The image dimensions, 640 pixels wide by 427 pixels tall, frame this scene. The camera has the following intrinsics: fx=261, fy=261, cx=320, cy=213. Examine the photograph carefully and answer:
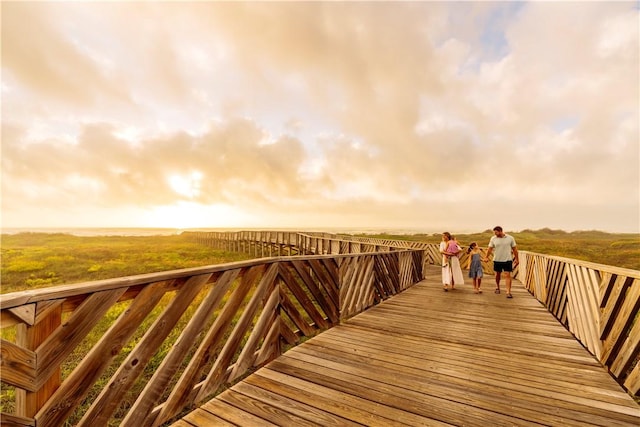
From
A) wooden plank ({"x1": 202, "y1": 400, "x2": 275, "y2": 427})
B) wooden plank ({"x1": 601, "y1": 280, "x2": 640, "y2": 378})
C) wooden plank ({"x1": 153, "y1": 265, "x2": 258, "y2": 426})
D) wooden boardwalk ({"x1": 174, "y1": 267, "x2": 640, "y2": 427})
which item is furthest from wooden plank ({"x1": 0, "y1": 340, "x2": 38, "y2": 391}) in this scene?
wooden plank ({"x1": 601, "y1": 280, "x2": 640, "y2": 378})

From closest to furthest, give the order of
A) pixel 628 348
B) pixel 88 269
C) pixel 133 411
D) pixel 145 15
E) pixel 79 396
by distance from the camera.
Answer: pixel 79 396
pixel 133 411
pixel 628 348
pixel 145 15
pixel 88 269

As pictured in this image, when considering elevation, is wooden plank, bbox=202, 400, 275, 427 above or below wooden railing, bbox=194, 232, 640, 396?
below

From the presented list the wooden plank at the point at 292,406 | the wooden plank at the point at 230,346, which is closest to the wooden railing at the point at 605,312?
the wooden plank at the point at 292,406

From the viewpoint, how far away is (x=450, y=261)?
8.85 meters

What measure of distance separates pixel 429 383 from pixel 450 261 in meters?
6.79

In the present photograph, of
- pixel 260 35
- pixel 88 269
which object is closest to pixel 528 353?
pixel 260 35

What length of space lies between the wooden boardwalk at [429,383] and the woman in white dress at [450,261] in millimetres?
3723

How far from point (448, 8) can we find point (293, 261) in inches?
625

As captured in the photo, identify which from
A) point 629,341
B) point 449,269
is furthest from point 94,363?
point 449,269

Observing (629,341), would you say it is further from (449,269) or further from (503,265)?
(449,269)

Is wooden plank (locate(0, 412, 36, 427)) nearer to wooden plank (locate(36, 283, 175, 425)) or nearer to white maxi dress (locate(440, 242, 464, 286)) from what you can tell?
wooden plank (locate(36, 283, 175, 425))

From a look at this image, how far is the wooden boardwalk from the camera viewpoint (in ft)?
7.57

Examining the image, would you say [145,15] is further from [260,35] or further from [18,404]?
[18,404]

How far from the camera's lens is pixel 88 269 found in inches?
748
